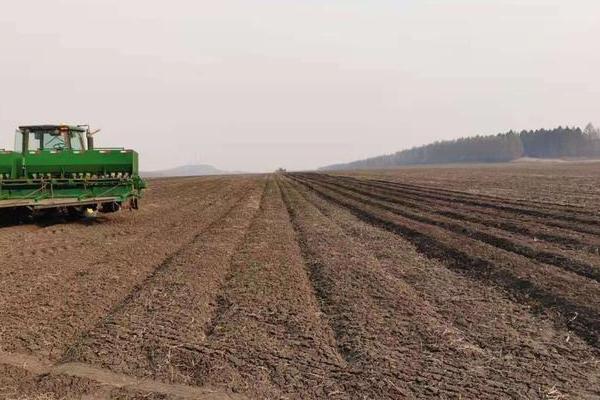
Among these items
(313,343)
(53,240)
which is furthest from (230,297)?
(53,240)

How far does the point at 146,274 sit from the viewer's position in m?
7.54

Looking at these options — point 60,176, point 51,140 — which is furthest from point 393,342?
point 51,140

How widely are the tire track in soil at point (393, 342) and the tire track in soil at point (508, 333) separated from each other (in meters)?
0.19

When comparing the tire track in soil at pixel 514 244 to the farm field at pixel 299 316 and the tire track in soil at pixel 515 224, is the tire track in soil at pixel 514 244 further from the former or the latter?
the tire track in soil at pixel 515 224

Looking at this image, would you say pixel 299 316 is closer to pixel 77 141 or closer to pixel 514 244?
pixel 514 244

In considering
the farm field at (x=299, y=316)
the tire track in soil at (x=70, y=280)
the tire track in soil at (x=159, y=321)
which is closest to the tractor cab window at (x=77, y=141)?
the tire track in soil at (x=70, y=280)

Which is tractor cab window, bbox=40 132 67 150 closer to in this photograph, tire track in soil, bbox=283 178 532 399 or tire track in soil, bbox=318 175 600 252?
tire track in soil, bbox=283 178 532 399

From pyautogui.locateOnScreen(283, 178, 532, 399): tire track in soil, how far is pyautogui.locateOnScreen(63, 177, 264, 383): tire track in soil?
152cm

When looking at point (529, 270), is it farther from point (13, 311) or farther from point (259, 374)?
point (13, 311)

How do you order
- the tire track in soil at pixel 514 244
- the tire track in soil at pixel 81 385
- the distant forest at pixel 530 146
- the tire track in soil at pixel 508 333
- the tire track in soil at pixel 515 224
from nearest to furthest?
1. the tire track in soil at pixel 81 385
2. the tire track in soil at pixel 508 333
3. the tire track in soil at pixel 514 244
4. the tire track in soil at pixel 515 224
5. the distant forest at pixel 530 146

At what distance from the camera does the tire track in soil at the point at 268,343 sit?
13.1 ft

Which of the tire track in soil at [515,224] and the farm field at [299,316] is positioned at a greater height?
the tire track in soil at [515,224]

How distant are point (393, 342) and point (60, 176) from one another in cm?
1150

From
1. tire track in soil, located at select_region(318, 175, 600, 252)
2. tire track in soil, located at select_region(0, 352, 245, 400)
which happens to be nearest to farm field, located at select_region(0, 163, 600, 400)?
tire track in soil, located at select_region(0, 352, 245, 400)
